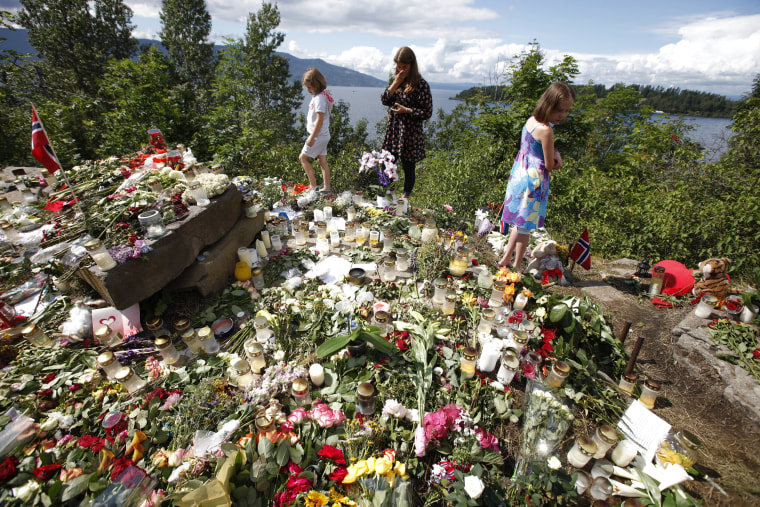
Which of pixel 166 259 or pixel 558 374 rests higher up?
pixel 166 259

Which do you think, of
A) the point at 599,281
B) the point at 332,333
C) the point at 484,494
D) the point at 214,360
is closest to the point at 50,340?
the point at 214,360

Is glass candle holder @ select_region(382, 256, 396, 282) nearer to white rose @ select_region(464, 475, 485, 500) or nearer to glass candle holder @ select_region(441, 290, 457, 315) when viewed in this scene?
glass candle holder @ select_region(441, 290, 457, 315)

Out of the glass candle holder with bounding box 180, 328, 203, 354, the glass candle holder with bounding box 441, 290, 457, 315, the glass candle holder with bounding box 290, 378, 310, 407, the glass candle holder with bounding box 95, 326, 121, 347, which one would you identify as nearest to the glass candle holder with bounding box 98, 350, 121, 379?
the glass candle holder with bounding box 95, 326, 121, 347

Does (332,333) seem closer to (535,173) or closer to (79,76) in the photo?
(535,173)

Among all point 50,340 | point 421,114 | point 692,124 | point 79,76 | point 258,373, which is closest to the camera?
point 258,373

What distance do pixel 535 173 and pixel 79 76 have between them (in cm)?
3116

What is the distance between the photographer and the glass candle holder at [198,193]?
3.40 meters

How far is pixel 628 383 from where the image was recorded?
8.17 feet

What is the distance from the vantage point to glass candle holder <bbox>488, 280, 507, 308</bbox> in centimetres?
296

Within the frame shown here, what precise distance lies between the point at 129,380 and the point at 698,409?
4.48 m

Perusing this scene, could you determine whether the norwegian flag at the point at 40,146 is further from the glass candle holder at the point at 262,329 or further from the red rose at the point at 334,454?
the red rose at the point at 334,454

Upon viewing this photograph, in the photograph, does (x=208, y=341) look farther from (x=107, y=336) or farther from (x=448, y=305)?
(x=448, y=305)

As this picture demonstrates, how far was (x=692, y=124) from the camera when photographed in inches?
361

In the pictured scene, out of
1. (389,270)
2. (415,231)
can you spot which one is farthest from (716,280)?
(389,270)
